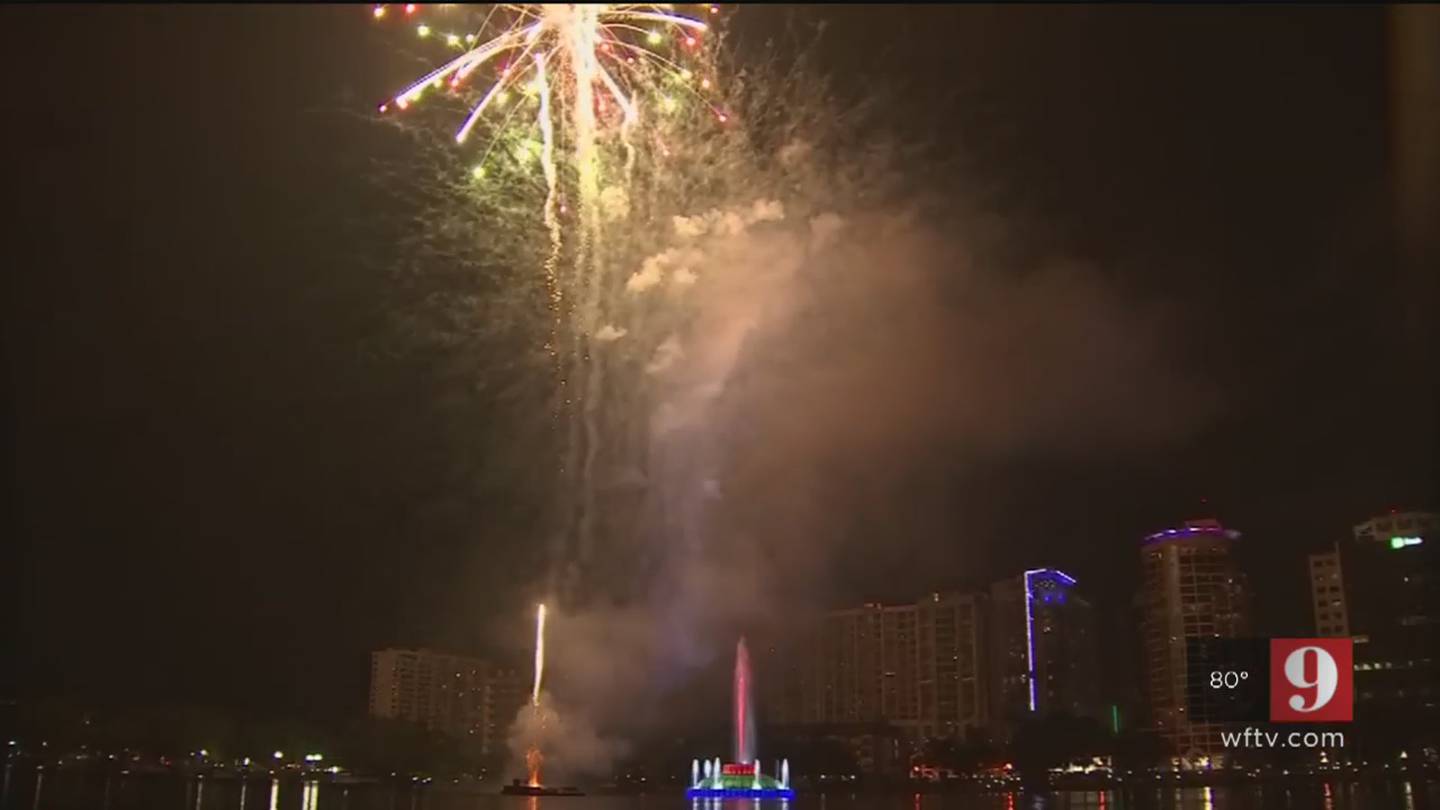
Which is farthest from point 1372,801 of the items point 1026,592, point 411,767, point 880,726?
point 411,767

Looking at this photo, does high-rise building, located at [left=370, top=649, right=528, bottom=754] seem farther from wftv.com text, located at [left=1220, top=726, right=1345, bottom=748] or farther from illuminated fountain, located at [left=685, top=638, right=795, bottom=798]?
wftv.com text, located at [left=1220, top=726, right=1345, bottom=748]

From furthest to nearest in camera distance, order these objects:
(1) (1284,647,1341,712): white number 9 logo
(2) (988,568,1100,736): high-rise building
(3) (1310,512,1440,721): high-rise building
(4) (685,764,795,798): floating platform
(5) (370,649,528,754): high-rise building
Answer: (5) (370,649,528,754): high-rise building < (2) (988,568,1100,736): high-rise building < (3) (1310,512,1440,721): high-rise building < (4) (685,764,795,798): floating platform < (1) (1284,647,1341,712): white number 9 logo

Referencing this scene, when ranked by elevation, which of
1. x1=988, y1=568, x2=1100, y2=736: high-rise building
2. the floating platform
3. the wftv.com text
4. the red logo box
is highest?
x1=988, y1=568, x2=1100, y2=736: high-rise building

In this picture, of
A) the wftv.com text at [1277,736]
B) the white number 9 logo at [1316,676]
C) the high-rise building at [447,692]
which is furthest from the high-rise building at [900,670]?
the white number 9 logo at [1316,676]

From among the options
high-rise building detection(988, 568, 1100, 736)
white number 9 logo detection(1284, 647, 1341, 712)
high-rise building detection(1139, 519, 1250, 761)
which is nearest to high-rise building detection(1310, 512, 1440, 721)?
high-rise building detection(1139, 519, 1250, 761)

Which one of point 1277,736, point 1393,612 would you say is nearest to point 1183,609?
point 1393,612

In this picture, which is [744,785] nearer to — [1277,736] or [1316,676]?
[1277,736]

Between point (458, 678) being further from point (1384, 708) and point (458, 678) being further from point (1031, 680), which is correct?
point (1384, 708)
